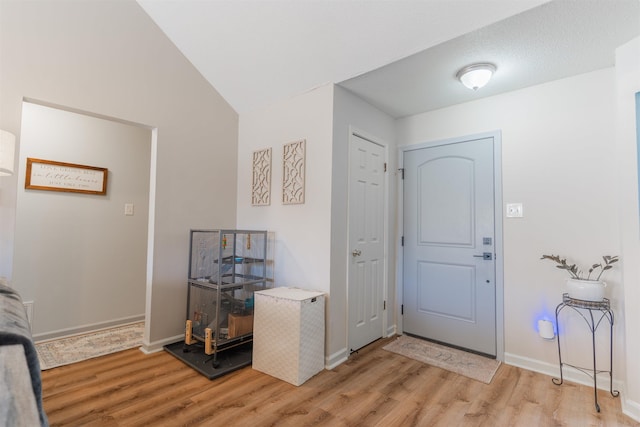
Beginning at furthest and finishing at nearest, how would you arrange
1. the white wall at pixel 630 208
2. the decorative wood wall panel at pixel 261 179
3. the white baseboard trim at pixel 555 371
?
the decorative wood wall panel at pixel 261 179 → the white baseboard trim at pixel 555 371 → the white wall at pixel 630 208

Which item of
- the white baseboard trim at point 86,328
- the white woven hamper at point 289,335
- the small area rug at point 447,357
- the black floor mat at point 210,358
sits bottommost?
the small area rug at point 447,357

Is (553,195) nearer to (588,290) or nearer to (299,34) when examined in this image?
(588,290)

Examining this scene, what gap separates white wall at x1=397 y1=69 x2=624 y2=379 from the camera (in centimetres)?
231

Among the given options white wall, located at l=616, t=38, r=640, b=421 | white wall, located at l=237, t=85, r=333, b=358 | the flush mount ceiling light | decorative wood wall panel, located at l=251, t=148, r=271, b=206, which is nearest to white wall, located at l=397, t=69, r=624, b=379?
white wall, located at l=616, t=38, r=640, b=421

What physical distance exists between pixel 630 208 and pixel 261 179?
2840 mm

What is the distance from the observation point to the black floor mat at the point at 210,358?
2418 mm

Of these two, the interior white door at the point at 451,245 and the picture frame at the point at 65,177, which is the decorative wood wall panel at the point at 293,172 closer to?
the interior white door at the point at 451,245

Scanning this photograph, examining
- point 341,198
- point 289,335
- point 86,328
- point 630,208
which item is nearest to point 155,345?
point 86,328

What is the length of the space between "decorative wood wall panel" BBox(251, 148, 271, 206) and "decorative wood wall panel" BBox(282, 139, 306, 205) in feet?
0.71

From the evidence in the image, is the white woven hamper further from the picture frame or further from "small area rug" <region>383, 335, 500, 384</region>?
the picture frame

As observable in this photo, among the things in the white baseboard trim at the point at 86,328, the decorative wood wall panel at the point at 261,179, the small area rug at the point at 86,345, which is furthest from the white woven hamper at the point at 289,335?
the white baseboard trim at the point at 86,328

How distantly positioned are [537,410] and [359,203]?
193 centimetres

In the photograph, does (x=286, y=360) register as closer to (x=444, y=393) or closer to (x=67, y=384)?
(x=444, y=393)

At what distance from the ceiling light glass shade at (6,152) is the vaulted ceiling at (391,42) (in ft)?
5.32
